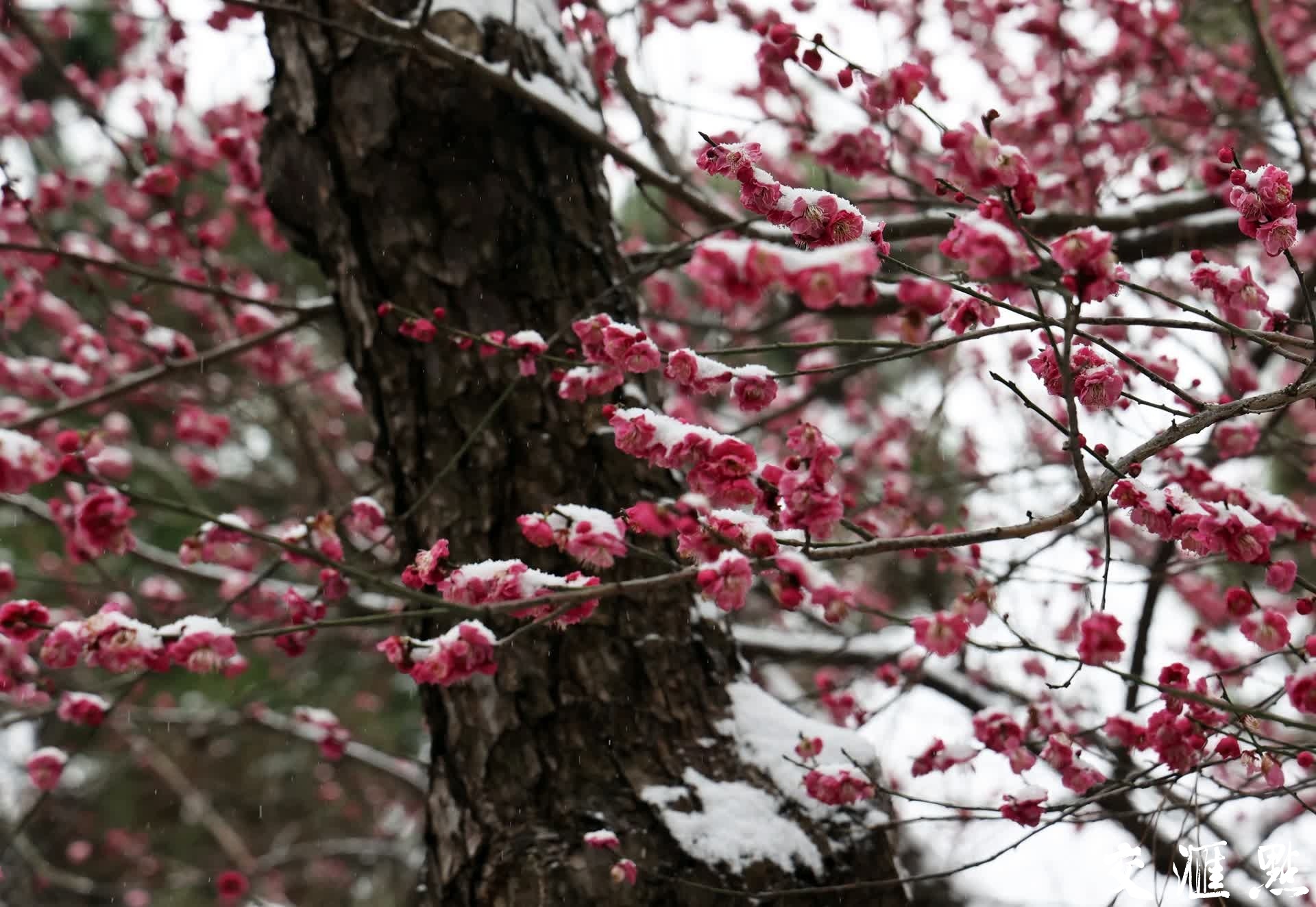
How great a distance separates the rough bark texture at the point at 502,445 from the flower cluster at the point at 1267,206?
4.18ft

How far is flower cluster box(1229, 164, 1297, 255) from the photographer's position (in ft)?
5.33

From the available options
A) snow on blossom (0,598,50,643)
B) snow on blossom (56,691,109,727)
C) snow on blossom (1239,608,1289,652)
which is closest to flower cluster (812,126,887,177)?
snow on blossom (1239,608,1289,652)

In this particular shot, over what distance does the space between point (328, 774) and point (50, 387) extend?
5122 mm

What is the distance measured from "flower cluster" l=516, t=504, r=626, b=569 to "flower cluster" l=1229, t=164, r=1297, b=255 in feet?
3.83

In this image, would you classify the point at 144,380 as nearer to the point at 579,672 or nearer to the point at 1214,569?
the point at 579,672

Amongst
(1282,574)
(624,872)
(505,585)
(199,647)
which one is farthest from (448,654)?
(1282,574)

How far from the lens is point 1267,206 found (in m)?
1.64

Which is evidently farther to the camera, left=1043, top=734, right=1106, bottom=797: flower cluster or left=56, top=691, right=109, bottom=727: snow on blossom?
left=56, top=691, right=109, bottom=727: snow on blossom

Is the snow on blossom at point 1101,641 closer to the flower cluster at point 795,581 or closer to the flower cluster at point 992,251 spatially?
the flower cluster at point 795,581

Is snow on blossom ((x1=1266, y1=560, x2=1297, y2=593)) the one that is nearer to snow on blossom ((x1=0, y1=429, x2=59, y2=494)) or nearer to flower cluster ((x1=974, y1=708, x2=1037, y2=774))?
flower cluster ((x1=974, y1=708, x2=1037, y2=774))

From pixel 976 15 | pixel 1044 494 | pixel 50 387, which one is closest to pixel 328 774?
pixel 50 387

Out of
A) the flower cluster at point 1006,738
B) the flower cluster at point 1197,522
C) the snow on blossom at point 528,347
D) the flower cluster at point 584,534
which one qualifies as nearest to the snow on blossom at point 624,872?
the flower cluster at point 584,534

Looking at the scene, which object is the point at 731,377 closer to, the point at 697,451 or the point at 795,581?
the point at 697,451

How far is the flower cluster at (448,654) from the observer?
4.53 feet
